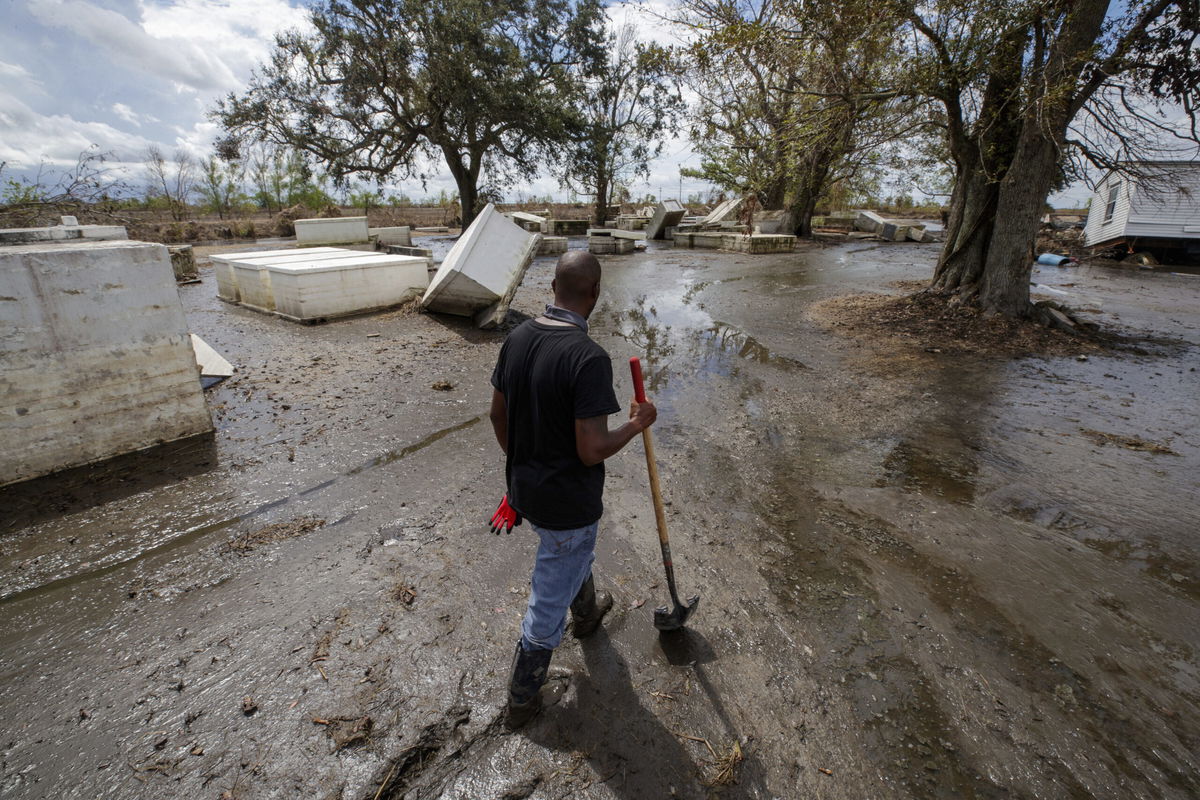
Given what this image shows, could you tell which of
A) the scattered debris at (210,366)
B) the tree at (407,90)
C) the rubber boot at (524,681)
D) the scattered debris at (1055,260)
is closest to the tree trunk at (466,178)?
the tree at (407,90)

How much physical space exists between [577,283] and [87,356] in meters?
4.11

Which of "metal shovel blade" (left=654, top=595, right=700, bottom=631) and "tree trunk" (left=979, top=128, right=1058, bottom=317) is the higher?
"tree trunk" (left=979, top=128, right=1058, bottom=317)

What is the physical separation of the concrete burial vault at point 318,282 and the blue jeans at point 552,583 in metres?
7.74

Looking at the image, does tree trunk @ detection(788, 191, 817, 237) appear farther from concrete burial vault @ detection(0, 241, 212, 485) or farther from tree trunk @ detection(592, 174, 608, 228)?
concrete burial vault @ detection(0, 241, 212, 485)

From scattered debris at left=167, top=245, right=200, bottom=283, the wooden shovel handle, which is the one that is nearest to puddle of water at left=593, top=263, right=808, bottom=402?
the wooden shovel handle

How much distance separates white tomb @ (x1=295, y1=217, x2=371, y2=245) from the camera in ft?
52.9

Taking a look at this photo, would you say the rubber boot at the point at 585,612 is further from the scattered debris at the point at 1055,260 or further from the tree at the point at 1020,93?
the scattered debris at the point at 1055,260

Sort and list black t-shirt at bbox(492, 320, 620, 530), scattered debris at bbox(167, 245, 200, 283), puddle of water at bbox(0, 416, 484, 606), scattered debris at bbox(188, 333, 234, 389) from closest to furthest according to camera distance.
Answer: black t-shirt at bbox(492, 320, 620, 530) → puddle of water at bbox(0, 416, 484, 606) → scattered debris at bbox(188, 333, 234, 389) → scattered debris at bbox(167, 245, 200, 283)

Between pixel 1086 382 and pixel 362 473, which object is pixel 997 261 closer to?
pixel 1086 382

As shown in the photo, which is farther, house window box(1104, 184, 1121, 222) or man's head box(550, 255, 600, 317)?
house window box(1104, 184, 1121, 222)

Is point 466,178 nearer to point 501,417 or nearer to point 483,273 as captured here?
point 483,273

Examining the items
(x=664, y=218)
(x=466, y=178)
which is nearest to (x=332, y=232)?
(x=466, y=178)

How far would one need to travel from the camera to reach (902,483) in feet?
13.1

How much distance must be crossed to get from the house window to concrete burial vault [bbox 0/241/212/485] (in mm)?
25807
